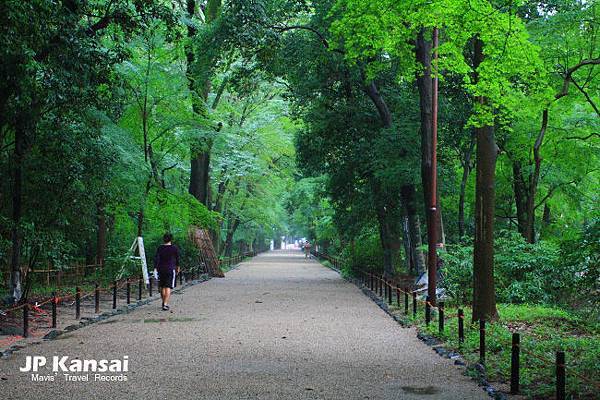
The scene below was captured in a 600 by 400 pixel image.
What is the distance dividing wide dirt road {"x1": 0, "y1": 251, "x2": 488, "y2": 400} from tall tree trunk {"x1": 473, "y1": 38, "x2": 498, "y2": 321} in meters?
1.56

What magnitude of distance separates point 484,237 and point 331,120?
17.1 metres

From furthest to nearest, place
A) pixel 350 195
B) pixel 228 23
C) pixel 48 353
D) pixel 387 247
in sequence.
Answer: pixel 350 195 < pixel 387 247 < pixel 228 23 < pixel 48 353

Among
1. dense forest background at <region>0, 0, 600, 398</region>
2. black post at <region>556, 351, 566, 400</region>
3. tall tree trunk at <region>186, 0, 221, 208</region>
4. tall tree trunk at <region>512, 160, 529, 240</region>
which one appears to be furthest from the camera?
tall tree trunk at <region>512, 160, 529, 240</region>

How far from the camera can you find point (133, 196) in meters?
22.5

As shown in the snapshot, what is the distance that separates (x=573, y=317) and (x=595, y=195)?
2196cm

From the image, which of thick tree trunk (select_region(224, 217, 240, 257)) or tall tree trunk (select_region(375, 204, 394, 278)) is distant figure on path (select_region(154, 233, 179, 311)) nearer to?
tall tree trunk (select_region(375, 204, 394, 278))

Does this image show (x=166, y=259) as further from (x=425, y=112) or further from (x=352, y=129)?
(x=352, y=129)

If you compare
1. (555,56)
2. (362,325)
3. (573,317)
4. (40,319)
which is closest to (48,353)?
(40,319)

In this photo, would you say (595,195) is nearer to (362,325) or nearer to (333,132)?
(333,132)

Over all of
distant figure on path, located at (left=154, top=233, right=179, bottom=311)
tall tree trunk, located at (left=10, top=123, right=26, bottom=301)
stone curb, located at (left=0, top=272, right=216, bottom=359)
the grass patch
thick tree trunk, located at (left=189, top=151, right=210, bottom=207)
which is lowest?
stone curb, located at (left=0, top=272, right=216, bottom=359)

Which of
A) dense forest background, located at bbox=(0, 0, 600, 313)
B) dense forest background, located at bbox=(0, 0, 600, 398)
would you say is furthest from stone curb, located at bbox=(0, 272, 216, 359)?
dense forest background, located at bbox=(0, 0, 600, 398)

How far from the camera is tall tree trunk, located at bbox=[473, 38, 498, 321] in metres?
13.8

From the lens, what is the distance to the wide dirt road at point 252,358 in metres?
7.90

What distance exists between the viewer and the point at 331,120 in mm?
30250
